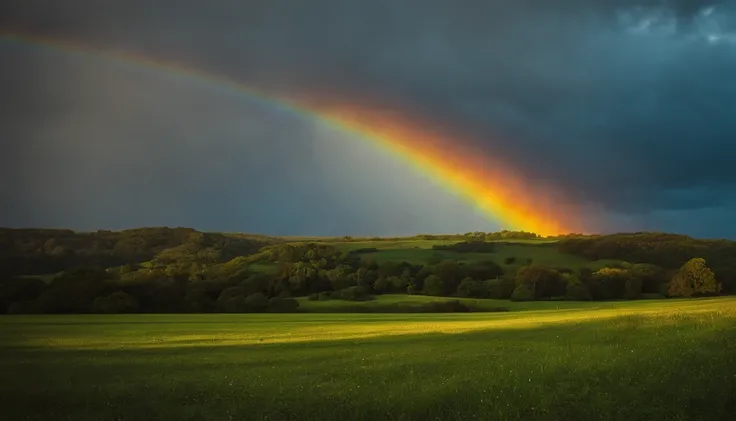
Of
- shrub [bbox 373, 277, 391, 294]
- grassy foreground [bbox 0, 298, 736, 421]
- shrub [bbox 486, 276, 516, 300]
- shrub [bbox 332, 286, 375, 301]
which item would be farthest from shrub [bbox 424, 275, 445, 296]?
grassy foreground [bbox 0, 298, 736, 421]

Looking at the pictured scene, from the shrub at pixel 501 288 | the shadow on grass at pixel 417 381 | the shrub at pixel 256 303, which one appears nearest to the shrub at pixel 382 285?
the shrub at pixel 501 288

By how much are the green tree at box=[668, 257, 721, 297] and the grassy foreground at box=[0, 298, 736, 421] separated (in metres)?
83.7

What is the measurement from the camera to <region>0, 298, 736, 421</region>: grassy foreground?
18953mm

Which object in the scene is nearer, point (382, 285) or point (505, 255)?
point (382, 285)

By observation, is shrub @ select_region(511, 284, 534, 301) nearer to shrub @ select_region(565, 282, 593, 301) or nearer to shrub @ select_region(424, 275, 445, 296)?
shrub @ select_region(565, 282, 593, 301)

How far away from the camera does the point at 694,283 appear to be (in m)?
115

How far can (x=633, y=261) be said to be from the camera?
485 ft

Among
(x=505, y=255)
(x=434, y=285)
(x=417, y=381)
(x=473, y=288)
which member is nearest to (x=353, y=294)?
(x=434, y=285)

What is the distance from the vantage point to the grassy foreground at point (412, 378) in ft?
62.2

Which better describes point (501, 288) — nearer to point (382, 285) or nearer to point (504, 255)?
point (382, 285)

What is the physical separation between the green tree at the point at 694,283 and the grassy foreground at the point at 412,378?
275ft

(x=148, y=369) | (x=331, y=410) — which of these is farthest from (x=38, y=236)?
(x=331, y=410)

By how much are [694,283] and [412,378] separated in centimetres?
10730

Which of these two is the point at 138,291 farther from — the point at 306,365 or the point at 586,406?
Result: the point at 586,406
